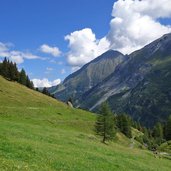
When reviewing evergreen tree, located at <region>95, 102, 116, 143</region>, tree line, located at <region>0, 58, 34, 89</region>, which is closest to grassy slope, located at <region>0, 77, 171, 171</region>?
evergreen tree, located at <region>95, 102, 116, 143</region>

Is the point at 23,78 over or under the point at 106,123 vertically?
over

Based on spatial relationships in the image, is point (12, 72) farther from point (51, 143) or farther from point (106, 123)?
point (51, 143)

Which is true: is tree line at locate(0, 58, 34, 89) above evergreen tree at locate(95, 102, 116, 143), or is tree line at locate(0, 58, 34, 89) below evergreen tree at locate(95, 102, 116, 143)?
above

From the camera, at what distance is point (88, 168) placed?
1206 inches

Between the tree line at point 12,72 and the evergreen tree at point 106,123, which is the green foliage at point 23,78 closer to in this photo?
the tree line at point 12,72

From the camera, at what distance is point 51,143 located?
146 feet

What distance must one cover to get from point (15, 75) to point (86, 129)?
5931 centimetres

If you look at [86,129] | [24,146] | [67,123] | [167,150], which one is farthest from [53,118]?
[24,146]

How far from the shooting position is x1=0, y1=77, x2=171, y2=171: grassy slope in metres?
28.0

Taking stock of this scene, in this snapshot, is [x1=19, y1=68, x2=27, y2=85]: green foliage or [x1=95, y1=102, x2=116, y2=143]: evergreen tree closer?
[x1=95, y1=102, x2=116, y2=143]: evergreen tree

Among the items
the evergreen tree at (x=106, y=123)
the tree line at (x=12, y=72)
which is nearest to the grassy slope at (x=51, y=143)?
the evergreen tree at (x=106, y=123)

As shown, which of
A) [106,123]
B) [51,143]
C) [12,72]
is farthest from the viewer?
[12,72]

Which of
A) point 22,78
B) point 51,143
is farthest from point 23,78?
point 51,143

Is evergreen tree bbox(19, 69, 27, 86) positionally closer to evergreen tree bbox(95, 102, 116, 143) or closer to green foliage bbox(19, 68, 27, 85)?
green foliage bbox(19, 68, 27, 85)
